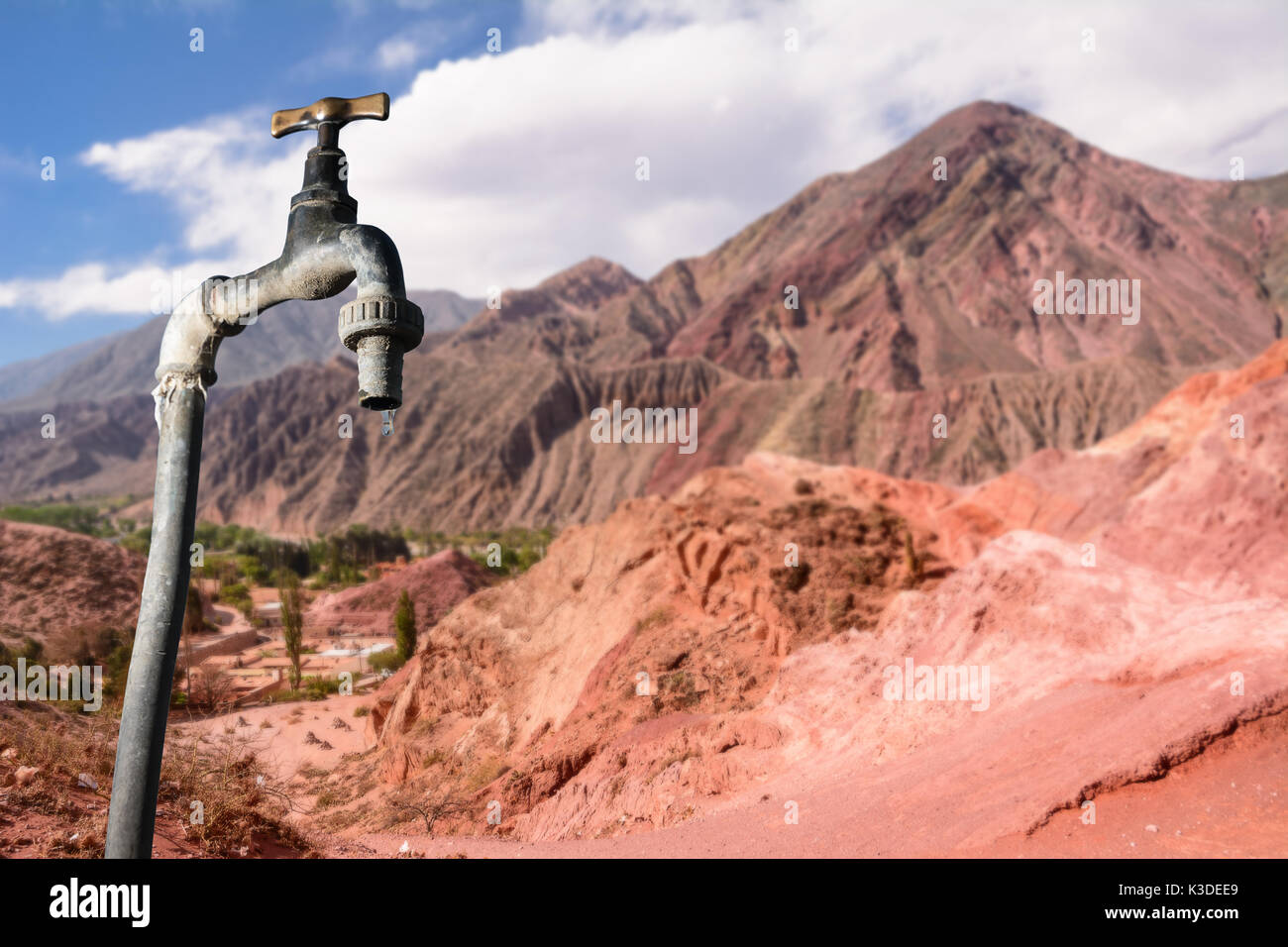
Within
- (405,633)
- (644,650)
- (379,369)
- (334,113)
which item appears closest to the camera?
(379,369)

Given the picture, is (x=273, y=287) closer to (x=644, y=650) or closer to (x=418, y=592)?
(x=644, y=650)

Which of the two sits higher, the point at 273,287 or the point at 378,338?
the point at 273,287

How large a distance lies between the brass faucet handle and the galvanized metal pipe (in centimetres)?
154

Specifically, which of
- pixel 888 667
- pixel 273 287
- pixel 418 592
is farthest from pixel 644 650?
pixel 418 592

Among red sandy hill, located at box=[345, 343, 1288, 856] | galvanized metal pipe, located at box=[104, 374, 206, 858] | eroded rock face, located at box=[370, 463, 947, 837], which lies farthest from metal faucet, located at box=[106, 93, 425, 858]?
eroded rock face, located at box=[370, 463, 947, 837]

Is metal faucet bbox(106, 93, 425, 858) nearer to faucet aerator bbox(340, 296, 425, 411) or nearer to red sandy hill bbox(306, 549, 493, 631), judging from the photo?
faucet aerator bbox(340, 296, 425, 411)

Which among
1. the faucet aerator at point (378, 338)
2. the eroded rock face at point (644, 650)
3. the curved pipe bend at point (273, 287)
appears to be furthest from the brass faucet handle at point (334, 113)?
the eroded rock face at point (644, 650)

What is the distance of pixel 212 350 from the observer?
329 centimetres

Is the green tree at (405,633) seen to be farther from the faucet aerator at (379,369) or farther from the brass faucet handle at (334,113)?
the faucet aerator at (379,369)

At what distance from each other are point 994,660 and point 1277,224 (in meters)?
138

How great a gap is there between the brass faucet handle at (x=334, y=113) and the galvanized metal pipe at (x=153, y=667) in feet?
5.04

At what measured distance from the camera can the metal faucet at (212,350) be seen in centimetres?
289

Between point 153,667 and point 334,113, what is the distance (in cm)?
237
